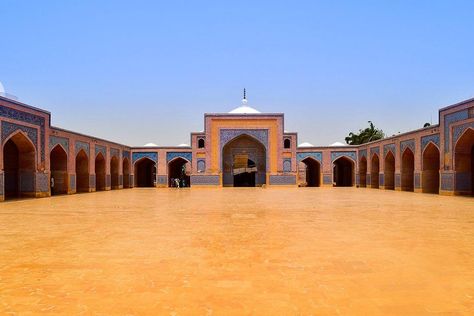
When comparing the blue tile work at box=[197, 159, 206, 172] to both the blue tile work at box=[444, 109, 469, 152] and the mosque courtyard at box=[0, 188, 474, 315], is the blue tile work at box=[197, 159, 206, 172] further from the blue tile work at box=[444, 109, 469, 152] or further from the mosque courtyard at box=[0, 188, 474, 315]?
the mosque courtyard at box=[0, 188, 474, 315]

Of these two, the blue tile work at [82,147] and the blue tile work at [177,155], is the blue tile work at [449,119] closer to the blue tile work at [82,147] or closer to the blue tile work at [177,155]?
the blue tile work at [177,155]

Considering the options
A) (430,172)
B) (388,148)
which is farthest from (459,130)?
(388,148)

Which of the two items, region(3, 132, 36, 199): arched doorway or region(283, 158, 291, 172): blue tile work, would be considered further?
region(283, 158, 291, 172): blue tile work

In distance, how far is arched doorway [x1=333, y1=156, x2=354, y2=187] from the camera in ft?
91.8

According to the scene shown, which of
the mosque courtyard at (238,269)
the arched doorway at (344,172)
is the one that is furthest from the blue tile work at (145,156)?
the mosque courtyard at (238,269)

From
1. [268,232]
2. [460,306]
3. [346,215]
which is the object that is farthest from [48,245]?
[346,215]

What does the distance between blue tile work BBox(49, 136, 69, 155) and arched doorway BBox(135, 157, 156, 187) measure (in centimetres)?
917

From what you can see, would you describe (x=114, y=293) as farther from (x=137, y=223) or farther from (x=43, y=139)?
(x=43, y=139)

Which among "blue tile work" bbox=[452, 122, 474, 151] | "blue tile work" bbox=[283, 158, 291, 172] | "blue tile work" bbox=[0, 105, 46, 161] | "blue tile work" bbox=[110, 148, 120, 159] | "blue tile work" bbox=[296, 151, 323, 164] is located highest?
"blue tile work" bbox=[0, 105, 46, 161]

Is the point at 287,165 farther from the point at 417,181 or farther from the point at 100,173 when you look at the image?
the point at 100,173

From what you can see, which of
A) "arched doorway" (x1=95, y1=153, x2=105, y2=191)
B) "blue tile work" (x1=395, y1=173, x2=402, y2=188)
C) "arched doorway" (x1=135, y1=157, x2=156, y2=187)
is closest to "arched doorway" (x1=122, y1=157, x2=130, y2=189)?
"arched doorway" (x1=135, y1=157, x2=156, y2=187)

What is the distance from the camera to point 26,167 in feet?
45.1

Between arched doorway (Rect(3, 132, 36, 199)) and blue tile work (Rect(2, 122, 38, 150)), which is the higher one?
blue tile work (Rect(2, 122, 38, 150))

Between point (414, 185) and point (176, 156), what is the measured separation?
1505 centimetres
